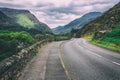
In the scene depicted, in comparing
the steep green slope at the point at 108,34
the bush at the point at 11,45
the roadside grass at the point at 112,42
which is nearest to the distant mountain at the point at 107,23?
the steep green slope at the point at 108,34

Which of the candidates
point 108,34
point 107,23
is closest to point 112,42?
point 108,34

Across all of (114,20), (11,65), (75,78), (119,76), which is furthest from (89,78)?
(114,20)

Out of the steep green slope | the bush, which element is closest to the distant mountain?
the steep green slope

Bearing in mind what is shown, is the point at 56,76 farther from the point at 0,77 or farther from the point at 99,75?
the point at 0,77

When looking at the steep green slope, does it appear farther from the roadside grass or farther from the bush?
the bush

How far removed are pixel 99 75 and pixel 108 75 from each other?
1.52 feet

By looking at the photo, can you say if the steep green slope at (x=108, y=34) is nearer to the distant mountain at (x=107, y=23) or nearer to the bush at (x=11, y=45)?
the distant mountain at (x=107, y=23)

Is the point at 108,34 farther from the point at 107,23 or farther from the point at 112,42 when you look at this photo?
the point at 107,23

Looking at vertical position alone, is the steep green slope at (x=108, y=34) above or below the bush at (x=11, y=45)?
above

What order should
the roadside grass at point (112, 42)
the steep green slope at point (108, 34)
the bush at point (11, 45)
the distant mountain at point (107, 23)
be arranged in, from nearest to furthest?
the bush at point (11, 45) < the roadside grass at point (112, 42) < the steep green slope at point (108, 34) < the distant mountain at point (107, 23)

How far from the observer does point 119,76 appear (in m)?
12.6

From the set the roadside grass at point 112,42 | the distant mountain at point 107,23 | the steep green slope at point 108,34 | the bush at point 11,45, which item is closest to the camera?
the bush at point 11,45

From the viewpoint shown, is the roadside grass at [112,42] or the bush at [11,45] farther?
the roadside grass at [112,42]

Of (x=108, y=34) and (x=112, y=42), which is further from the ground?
(x=108, y=34)
